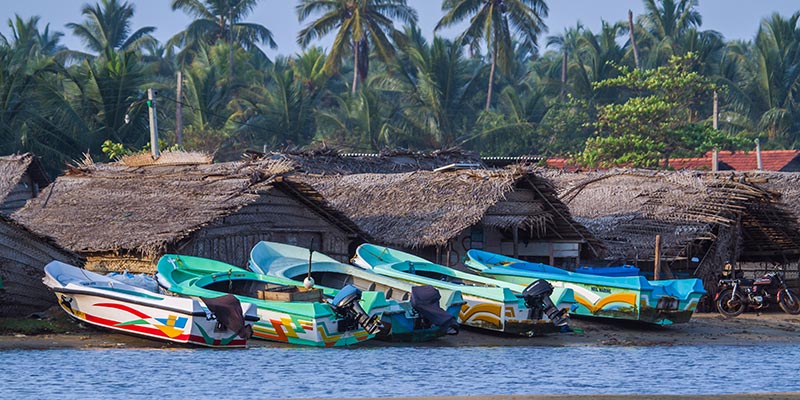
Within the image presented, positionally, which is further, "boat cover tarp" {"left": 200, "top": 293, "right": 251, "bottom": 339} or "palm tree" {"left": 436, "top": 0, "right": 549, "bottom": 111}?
"palm tree" {"left": 436, "top": 0, "right": 549, "bottom": 111}

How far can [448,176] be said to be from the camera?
2322cm

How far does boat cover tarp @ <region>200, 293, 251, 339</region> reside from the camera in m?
14.8

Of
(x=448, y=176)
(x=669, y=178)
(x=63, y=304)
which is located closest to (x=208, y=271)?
(x=63, y=304)

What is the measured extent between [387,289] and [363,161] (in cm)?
1049

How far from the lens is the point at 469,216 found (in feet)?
69.7

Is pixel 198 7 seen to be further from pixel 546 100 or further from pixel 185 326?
pixel 185 326

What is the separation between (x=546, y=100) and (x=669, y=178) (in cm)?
2676

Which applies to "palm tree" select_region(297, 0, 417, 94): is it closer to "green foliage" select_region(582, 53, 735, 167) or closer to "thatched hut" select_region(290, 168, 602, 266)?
"green foliage" select_region(582, 53, 735, 167)

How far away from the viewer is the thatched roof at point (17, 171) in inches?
1046

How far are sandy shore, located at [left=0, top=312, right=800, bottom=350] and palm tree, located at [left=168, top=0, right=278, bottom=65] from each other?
35.5 metres

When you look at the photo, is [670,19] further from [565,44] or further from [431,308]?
[431,308]

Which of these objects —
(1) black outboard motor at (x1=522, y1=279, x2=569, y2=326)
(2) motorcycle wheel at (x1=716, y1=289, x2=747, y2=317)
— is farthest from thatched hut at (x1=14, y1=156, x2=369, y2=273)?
(2) motorcycle wheel at (x1=716, y1=289, x2=747, y2=317)

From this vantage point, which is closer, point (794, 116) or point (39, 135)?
point (39, 135)

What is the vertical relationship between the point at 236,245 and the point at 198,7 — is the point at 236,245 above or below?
below
